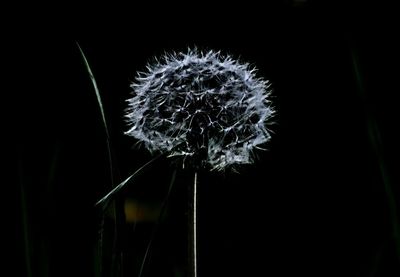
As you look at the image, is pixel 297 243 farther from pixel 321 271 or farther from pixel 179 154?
pixel 179 154

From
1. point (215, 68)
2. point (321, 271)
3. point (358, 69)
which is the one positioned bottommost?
point (321, 271)

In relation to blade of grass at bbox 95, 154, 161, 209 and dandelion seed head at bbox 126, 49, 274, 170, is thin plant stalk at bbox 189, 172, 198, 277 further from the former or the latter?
blade of grass at bbox 95, 154, 161, 209

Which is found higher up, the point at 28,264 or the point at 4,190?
the point at 4,190

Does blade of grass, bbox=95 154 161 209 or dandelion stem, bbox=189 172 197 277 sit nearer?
blade of grass, bbox=95 154 161 209

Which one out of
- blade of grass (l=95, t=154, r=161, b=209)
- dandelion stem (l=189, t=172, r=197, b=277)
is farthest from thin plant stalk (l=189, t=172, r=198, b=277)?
blade of grass (l=95, t=154, r=161, b=209)

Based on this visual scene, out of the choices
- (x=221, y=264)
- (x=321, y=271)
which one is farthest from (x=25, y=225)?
(x=321, y=271)

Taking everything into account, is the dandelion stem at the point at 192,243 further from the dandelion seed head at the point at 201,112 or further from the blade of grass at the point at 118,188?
the blade of grass at the point at 118,188

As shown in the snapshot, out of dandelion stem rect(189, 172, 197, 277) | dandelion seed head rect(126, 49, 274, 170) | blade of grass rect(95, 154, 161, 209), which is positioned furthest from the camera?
dandelion seed head rect(126, 49, 274, 170)

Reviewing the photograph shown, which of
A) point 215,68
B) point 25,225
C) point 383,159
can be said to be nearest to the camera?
point 383,159
